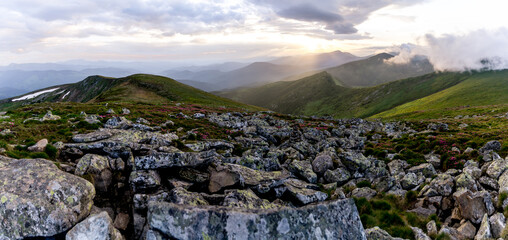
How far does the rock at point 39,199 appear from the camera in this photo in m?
6.91

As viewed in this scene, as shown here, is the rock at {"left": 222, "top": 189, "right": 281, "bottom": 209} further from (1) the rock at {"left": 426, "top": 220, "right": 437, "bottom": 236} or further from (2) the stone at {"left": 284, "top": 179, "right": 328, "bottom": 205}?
(1) the rock at {"left": 426, "top": 220, "right": 437, "bottom": 236}

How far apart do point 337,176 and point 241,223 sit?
1337 centimetres

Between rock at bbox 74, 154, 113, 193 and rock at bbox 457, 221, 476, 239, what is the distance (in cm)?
1678

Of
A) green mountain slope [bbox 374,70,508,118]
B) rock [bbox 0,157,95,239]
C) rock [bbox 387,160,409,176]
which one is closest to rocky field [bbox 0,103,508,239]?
rock [bbox 0,157,95,239]

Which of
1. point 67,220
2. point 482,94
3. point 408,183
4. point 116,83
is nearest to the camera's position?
point 67,220

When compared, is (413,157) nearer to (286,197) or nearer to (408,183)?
(408,183)

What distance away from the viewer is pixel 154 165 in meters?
10.9

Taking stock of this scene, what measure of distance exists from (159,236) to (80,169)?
638 cm

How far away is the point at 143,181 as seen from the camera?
1011cm

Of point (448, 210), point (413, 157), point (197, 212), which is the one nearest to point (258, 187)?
point (197, 212)

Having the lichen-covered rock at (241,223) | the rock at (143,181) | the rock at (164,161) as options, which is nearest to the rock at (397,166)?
the lichen-covered rock at (241,223)

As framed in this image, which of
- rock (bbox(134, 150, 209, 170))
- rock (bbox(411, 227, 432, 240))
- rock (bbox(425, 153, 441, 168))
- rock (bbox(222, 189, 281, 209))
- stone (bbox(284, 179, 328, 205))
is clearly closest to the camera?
rock (bbox(222, 189, 281, 209))

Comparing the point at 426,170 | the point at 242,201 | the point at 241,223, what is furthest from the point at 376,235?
the point at 426,170

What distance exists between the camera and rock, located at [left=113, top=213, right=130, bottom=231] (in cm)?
844
